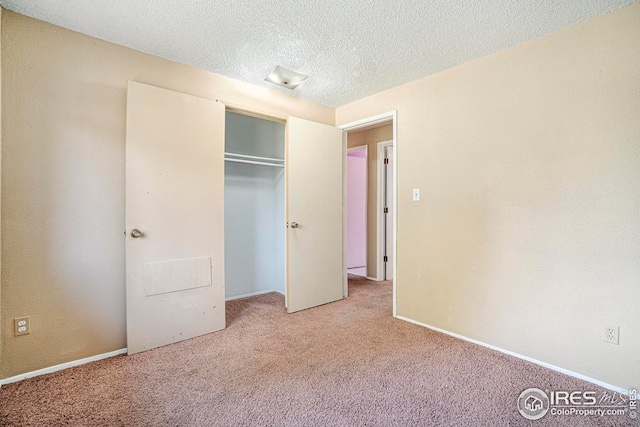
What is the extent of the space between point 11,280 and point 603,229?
3.61m

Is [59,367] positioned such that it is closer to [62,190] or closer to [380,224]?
[62,190]

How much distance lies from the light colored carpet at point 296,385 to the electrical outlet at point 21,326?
0.99 feet

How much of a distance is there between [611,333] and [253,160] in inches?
132

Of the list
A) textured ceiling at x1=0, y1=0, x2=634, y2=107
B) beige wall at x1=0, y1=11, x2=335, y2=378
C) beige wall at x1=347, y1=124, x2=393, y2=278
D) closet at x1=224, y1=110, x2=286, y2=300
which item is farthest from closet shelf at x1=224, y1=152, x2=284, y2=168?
beige wall at x1=347, y1=124, x2=393, y2=278

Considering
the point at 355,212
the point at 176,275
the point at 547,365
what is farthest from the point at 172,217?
the point at 355,212

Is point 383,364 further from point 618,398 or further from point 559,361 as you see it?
point 618,398

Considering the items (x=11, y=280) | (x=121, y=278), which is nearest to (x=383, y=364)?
(x=121, y=278)

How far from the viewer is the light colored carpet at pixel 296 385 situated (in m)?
1.47

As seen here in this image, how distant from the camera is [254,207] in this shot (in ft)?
12.0

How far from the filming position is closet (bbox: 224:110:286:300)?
136 inches

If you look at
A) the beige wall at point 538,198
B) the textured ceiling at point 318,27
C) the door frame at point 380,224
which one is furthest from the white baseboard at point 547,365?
the textured ceiling at point 318,27

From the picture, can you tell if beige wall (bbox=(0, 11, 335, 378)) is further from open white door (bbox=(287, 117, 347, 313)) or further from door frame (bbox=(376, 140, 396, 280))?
door frame (bbox=(376, 140, 396, 280))

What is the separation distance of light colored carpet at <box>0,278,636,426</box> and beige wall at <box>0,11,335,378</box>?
0.29 metres

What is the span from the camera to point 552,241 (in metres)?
1.94
